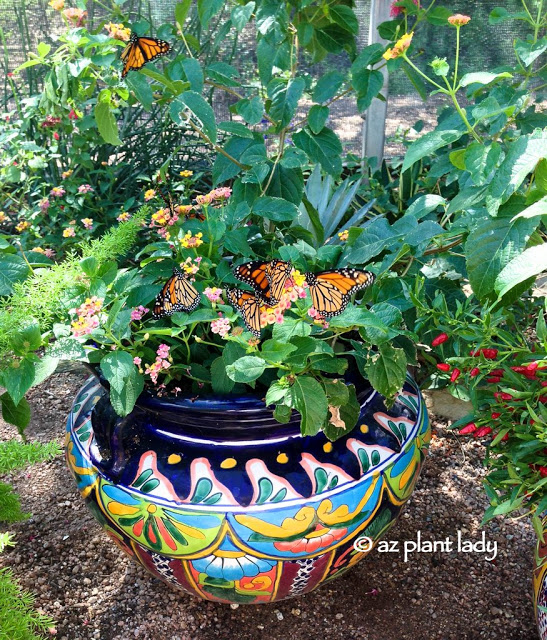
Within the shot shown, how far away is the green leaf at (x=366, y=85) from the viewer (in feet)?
4.50

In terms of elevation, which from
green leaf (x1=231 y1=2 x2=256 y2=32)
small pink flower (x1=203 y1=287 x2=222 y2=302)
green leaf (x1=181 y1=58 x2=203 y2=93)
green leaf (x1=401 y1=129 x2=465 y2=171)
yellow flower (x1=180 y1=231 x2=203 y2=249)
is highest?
green leaf (x1=231 y1=2 x2=256 y2=32)

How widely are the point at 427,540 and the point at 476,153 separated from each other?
115cm

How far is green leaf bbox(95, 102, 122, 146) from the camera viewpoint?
47.9 inches

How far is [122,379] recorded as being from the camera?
0.98 m

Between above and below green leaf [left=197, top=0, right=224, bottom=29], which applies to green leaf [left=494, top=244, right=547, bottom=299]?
below

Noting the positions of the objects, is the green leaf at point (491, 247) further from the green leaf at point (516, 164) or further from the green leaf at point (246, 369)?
the green leaf at point (246, 369)

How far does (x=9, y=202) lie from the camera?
2738 millimetres

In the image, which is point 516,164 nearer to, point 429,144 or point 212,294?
point 429,144

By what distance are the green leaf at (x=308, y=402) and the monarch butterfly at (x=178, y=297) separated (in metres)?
0.23

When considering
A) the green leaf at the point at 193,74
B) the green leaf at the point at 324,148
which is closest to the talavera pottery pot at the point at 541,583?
the green leaf at the point at 324,148

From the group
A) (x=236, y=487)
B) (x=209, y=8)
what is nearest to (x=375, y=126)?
(x=209, y=8)

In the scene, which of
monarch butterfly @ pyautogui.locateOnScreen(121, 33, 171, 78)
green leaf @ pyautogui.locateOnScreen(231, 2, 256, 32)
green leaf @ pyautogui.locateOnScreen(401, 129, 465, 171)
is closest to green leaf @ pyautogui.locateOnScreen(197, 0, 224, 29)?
green leaf @ pyautogui.locateOnScreen(231, 2, 256, 32)

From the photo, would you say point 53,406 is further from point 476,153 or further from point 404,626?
point 476,153

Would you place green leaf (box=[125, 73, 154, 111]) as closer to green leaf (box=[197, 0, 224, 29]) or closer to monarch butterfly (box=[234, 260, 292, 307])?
green leaf (box=[197, 0, 224, 29])
